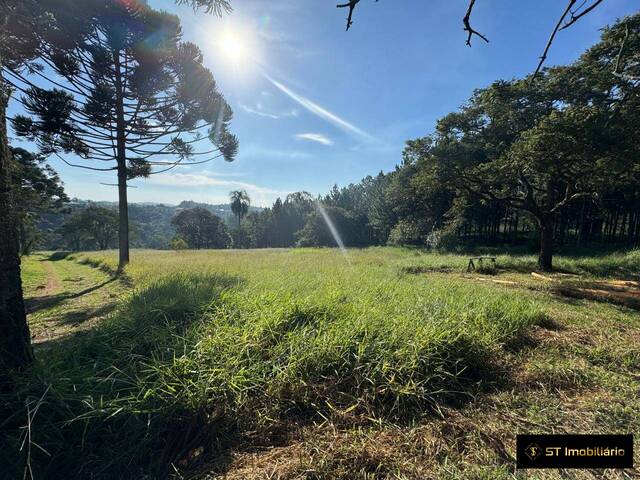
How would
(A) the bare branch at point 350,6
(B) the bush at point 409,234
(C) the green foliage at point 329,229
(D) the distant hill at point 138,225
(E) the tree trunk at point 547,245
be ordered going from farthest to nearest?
(D) the distant hill at point 138,225 < (C) the green foliage at point 329,229 < (B) the bush at point 409,234 < (E) the tree trunk at point 547,245 < (A) the bare branch at point 350,6

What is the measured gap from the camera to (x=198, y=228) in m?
59.9

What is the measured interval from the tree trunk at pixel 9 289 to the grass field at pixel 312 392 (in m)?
0.30

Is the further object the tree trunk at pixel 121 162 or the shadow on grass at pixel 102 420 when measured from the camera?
the tree trunk at pixel 121 162

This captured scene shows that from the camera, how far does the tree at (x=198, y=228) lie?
5906 centimetres

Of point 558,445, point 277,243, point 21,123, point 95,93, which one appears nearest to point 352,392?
point 558,445

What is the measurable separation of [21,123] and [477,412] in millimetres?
14840

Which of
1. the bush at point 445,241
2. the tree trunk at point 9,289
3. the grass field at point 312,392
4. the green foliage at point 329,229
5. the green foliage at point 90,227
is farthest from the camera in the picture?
the green foliage at point 329,229

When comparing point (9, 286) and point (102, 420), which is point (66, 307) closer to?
point (9, 286)

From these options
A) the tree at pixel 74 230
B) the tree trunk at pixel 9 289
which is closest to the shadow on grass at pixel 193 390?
the tree trunk at pixel 9 289

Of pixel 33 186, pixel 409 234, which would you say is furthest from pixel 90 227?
pixel 409 234

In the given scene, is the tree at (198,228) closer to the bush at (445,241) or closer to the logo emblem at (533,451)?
the bush at (445,241)

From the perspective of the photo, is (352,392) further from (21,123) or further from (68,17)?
A: (21,123)

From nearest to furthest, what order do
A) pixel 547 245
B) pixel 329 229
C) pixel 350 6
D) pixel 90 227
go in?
1. pixel 350 6
2. pixel 547 245
3. pixel 90 227
4. pixel 329 229

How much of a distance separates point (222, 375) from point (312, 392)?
0.82 metres
